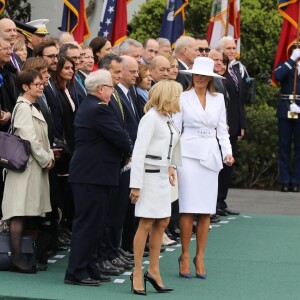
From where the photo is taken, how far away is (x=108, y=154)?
11.1 metres

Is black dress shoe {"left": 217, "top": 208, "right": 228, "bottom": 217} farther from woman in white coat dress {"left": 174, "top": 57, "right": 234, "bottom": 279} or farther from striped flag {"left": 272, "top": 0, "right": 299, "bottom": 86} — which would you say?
woman in white coat dress {"left": 174, "top": 57, "right": 234, "bottom": 279}

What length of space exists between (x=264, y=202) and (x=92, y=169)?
7.54m

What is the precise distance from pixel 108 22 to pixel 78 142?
6.20 m

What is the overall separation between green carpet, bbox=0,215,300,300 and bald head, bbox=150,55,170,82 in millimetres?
1866

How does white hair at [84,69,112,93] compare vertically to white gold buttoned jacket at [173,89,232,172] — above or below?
above

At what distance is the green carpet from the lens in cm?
1084

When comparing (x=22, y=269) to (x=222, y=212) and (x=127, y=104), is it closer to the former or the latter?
(x=127, y=104)

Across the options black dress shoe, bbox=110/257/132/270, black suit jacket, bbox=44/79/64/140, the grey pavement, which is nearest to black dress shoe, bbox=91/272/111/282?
black dress shoe, bbox=110/257/132/270

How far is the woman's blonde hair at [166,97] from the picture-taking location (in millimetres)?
11008

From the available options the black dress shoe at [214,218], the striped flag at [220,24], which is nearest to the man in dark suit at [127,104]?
the black dress shoe at [214,218]

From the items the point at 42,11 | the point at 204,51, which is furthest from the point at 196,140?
the point at 42,11

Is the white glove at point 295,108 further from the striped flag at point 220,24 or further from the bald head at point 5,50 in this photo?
the bald head at point 5,50

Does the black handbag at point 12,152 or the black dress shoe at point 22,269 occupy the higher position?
the black handbag at point 12,152

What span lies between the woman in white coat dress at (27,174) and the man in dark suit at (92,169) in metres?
0.62
